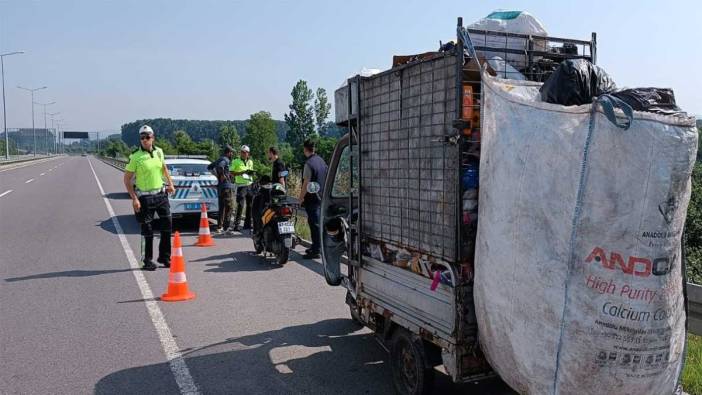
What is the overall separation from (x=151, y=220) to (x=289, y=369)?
483cm

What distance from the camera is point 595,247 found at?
2.64 meters

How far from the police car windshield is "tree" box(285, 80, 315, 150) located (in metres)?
68.7

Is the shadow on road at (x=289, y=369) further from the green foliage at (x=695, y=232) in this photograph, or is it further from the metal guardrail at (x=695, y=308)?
the green foliage at (x=695, y=232)

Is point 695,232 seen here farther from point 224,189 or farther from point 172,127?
point 172,127

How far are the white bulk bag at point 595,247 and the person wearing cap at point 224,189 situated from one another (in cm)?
1015

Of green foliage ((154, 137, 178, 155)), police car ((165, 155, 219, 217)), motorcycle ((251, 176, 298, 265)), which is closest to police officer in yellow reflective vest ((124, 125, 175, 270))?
motorcycle ((251, 176, 298, 265))

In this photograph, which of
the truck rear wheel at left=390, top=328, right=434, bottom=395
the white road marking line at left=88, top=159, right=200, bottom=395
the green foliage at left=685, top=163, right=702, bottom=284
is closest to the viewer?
the truck rear wheel at left=390, top=328, right=434, bottom=395

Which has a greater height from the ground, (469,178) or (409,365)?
(469,178)

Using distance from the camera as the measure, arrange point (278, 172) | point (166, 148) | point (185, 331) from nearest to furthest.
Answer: point (185, 331) < point (278, 172) < point (166, 148)

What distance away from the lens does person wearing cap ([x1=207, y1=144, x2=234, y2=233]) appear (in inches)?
493

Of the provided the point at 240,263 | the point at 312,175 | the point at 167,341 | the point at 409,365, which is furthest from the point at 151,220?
the point at 409,365

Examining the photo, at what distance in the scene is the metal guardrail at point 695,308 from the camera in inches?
158

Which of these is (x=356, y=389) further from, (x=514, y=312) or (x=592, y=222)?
(x=592, y=222)

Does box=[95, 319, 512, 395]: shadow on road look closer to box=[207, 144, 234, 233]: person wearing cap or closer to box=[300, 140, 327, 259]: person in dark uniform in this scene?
box=[300, 140, 327, 259]: person in dark uniform
